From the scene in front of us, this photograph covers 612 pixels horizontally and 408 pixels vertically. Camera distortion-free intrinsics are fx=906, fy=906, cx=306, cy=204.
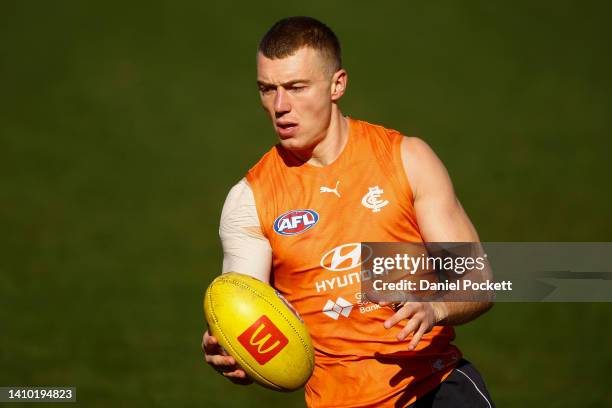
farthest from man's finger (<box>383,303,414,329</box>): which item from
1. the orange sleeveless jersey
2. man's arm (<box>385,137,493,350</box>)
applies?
the orange sleeveless jersey

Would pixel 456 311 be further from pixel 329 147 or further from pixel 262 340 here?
pixel 329 147

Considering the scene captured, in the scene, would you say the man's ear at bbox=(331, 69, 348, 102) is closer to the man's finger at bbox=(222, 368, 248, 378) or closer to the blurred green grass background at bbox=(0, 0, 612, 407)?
the man's finger at bbox=(222, 368, 248, 378)

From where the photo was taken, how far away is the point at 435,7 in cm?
1714

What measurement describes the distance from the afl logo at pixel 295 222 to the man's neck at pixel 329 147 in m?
0.29

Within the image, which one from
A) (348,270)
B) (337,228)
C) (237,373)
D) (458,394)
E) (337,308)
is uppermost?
(337,228)

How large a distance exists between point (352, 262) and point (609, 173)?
872 cm

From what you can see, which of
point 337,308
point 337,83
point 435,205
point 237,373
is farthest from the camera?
point 337,83

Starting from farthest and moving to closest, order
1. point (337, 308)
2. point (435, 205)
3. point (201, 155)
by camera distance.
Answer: point (201, 155) → point (337, 308) → point (435, 205)

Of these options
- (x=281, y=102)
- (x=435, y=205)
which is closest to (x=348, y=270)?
(x=435, y=205)

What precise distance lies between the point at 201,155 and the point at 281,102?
921 centimetres

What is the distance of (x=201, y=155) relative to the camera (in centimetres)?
1351

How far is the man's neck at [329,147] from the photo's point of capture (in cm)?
465

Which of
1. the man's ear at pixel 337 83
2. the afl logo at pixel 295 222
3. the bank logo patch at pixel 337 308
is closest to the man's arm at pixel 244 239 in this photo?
the afl logo at pixel 295 222

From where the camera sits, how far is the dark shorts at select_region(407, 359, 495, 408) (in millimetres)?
4398
